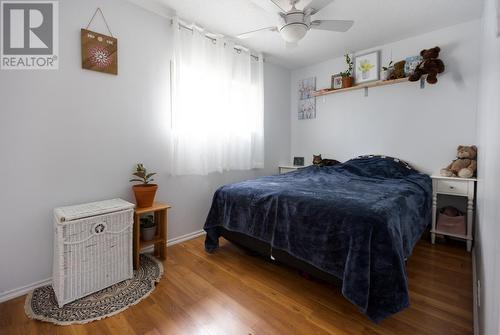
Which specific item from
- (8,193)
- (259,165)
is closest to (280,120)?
(259,165)

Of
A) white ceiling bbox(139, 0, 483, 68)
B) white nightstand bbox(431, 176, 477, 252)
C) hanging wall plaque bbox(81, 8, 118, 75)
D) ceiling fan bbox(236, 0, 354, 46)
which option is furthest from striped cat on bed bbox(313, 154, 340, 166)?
hanging wall plaque bbox(81, 8, 118, 75)

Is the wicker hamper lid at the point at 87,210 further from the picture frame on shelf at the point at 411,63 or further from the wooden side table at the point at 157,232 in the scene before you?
the picture frame on shelf at the point at 411,63

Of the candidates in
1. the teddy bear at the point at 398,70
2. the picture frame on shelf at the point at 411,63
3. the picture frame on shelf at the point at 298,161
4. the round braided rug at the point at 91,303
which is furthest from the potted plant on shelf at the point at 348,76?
the round braided rug at the point at 91,303

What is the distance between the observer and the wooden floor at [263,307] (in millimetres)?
1396

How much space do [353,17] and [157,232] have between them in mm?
3041

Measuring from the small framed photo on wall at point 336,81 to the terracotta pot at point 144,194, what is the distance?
118 inches

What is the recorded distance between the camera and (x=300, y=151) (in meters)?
4.20

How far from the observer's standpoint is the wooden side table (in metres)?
2.02

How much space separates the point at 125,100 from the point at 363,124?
3110 mm

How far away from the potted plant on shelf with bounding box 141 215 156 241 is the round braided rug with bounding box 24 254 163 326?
36cm

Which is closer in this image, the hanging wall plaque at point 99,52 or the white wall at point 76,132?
the white wall at point 76,132

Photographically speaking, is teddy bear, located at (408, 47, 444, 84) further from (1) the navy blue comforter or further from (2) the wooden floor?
(2) the wooden floor

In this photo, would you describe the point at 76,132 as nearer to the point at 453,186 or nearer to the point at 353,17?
the point at 353,17

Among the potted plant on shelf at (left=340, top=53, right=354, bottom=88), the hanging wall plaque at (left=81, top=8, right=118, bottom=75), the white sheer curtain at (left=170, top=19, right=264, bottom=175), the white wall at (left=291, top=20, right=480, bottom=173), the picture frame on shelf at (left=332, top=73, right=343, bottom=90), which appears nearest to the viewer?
the hanging wall plaque at (left=81, top=8, right=118, bottom=75)
